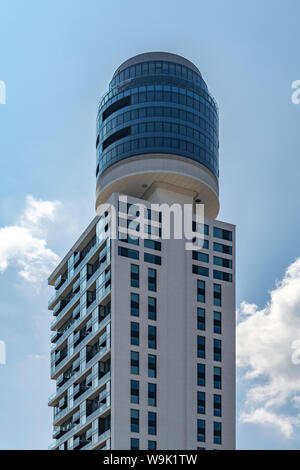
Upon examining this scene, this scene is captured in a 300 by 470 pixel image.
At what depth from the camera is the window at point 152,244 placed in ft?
490

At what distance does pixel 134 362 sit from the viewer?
14212 centimetres

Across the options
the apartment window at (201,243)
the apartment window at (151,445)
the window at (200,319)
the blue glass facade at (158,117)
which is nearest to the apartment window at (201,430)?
the apartment window at (151,445)

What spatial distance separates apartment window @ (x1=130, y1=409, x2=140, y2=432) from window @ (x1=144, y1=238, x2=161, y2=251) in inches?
1025

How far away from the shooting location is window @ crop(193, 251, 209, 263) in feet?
503

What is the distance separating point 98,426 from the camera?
141m

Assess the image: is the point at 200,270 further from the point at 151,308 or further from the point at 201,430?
the point at 201,430

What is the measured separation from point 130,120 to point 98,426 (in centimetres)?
5225

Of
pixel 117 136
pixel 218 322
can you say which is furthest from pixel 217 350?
pixel 117 136

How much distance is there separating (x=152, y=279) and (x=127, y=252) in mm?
5716

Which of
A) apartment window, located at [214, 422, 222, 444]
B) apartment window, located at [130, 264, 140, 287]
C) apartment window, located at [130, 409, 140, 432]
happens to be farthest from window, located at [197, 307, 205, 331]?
apartment window, located at [130, 409, 140, 432]

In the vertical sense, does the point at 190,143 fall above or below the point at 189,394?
above
